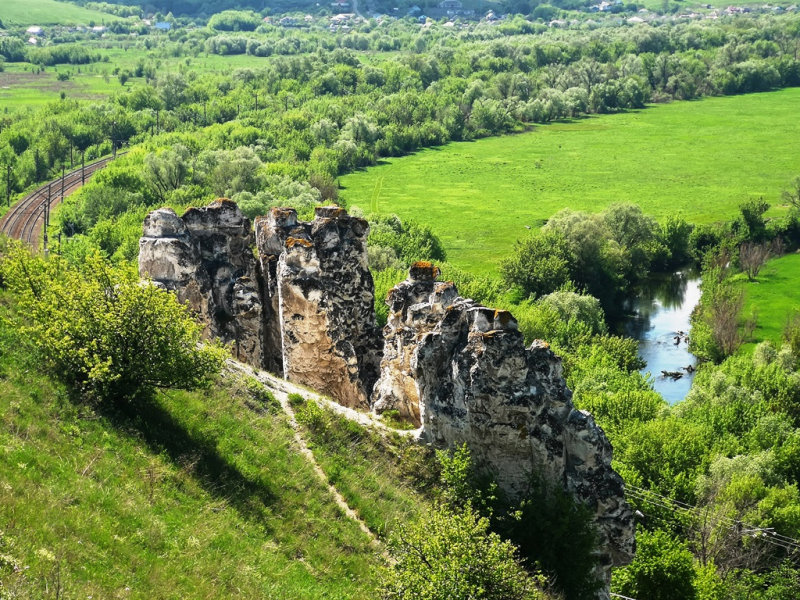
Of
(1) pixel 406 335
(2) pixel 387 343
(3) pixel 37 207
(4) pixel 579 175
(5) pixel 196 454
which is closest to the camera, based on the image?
(5) pixel 196 454

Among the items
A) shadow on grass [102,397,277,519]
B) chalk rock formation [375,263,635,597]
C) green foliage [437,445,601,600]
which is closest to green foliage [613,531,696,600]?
chalk rock formation [375,263,635,597]

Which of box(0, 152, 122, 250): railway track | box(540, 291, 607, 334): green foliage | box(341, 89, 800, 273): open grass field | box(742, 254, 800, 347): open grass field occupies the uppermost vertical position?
box(0, 152, 122, 250): railway track

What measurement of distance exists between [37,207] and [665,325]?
74770 mm

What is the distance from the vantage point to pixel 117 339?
2706 cm

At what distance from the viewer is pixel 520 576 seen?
25.0 meters

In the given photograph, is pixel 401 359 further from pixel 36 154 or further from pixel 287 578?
pixel 36 154

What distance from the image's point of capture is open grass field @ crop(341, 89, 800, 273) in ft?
425

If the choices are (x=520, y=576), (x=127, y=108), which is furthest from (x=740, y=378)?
(x=127, y=108)

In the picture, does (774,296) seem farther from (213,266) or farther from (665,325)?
(213,266)

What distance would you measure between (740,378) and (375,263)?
3438 cm

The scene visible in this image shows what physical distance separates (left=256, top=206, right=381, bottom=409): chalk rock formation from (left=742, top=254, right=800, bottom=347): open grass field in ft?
184

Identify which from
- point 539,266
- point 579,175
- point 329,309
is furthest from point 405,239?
point 329,309

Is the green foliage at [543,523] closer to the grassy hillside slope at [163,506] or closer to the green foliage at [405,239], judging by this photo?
the grassy hillside slope at [163,506]

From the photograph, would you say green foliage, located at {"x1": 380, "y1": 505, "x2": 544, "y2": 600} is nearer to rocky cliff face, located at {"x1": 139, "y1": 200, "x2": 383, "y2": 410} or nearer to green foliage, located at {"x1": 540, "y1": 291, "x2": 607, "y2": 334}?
rocky cliff face, located at {"x1": 139, "y1": 200, "x2": 383, "y2": 410}
